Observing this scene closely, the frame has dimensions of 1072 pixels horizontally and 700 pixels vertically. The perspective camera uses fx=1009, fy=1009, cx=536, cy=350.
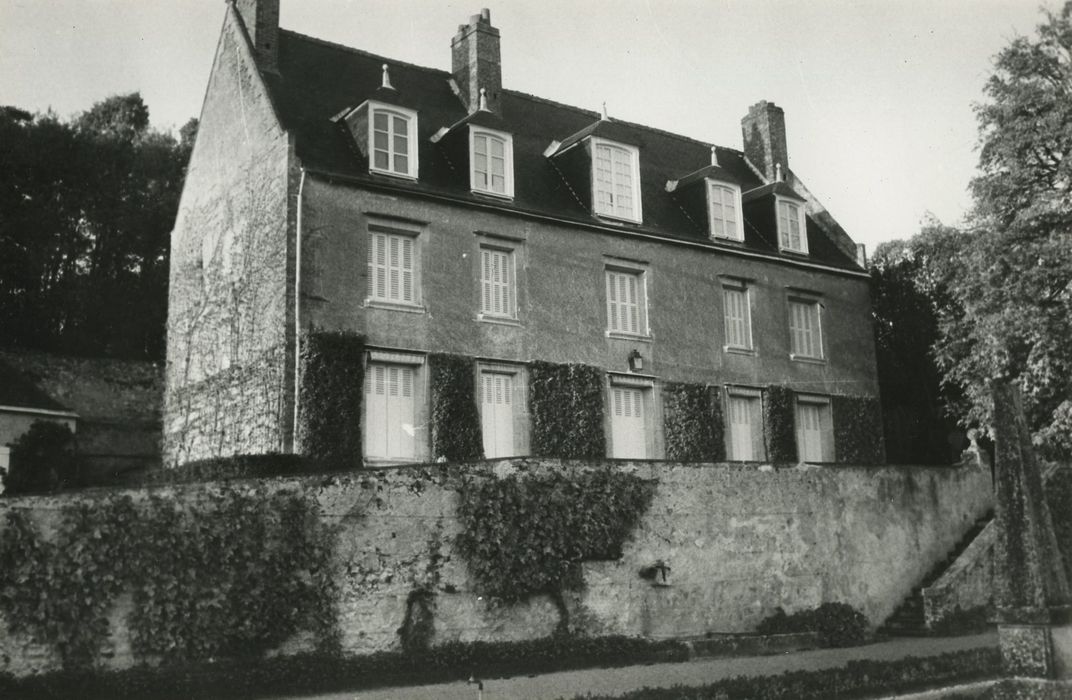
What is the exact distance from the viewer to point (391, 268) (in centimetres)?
2016

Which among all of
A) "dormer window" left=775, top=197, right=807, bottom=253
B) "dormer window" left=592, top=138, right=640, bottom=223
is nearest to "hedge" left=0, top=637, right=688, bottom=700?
"dormer window" left=592, top=138, right=640, bottom=223

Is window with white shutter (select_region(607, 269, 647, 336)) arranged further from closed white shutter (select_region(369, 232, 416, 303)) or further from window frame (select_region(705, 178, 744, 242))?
closed white shutter (select_region(369, 232, 416, 303))

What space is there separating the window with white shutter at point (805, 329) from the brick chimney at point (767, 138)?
456 centimetres

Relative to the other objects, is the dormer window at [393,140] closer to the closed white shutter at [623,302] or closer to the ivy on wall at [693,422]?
the closed white shutter at [623,302]

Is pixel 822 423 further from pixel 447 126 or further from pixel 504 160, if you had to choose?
pixel 447 126

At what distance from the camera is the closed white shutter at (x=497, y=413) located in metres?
20.8

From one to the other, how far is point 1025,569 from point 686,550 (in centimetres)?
656

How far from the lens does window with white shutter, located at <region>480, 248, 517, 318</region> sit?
21.3m

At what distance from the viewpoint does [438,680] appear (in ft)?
40.7

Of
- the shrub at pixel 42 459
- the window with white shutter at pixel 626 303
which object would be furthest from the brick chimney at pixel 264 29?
the shrub at pixel 42 459

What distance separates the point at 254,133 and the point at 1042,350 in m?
18.2

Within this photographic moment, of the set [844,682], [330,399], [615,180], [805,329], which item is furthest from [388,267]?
[844,682]

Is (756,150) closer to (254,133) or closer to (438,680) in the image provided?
(254,133)

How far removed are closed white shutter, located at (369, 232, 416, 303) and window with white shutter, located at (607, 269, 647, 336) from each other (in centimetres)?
496
